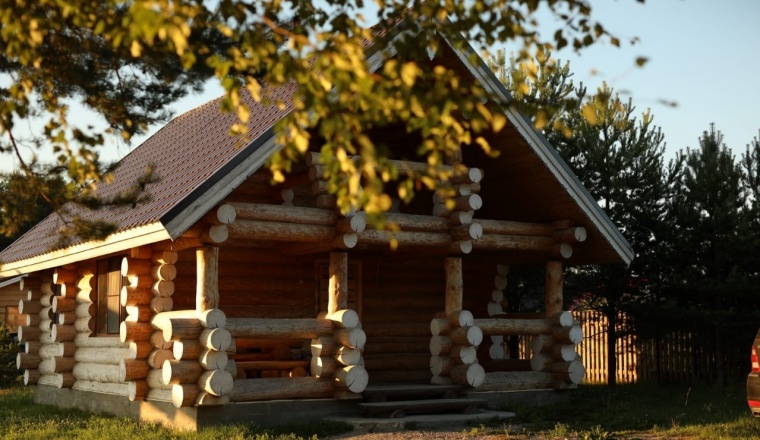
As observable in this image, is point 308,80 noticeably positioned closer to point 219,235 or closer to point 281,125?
point 281,125

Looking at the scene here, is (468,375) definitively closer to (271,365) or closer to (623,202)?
(271,365)

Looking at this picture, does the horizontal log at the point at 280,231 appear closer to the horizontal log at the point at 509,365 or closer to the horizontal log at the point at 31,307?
the horizontal log at the point at 509,365

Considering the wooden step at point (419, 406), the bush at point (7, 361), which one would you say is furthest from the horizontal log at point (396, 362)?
the bush at point (7, 361)

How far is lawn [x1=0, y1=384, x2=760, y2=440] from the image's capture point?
13.6 m

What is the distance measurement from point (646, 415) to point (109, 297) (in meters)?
9.17

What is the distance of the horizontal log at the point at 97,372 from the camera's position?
55.6 ft

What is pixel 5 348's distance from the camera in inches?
1081

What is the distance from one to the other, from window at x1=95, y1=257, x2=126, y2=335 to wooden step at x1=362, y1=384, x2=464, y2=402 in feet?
15.2

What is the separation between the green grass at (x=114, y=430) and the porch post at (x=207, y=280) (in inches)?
66.2

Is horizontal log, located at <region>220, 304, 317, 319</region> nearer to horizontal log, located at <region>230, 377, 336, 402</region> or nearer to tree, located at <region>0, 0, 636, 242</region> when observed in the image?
horizontal log, located at <region>230, 377, 336, 402</region>

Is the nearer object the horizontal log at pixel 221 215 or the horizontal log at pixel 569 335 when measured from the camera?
the horizontal log at pixel 221 215

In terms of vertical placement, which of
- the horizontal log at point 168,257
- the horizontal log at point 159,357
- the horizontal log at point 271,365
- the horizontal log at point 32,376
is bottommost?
the horizontal log at point 32,376

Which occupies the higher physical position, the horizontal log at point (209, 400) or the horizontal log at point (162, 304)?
the horizontal log at point (162, 304)

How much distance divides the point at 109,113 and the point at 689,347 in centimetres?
1487
